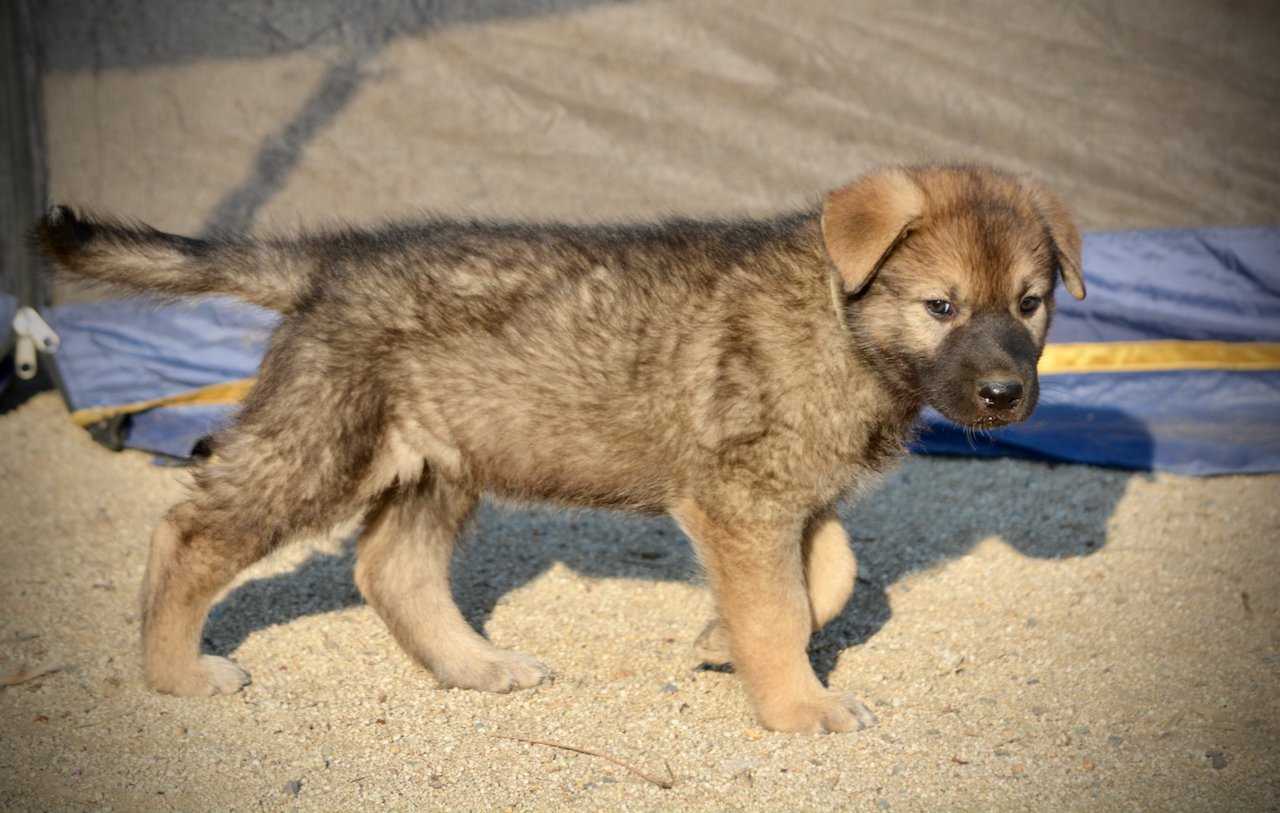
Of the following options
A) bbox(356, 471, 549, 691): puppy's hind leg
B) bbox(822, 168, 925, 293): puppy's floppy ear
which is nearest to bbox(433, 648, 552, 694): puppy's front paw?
bbox(356, 471, 549, 691): puppy's hind leg

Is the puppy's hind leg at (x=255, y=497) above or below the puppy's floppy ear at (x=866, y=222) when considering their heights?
below

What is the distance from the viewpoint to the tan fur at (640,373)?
12.4 feet

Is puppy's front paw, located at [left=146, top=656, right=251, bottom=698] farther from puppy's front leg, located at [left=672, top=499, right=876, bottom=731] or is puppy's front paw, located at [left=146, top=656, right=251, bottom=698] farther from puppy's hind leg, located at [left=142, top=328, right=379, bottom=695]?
puppy's front leg, located at [left=672, top=499, right=876, bottom=731]

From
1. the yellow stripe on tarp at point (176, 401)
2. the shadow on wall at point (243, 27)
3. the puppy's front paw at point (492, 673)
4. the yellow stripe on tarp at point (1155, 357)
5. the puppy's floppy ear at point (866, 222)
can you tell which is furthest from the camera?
the yellow stripe on tarp at point (176, 401)

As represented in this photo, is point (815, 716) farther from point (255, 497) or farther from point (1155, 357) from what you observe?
point (1155, 357)

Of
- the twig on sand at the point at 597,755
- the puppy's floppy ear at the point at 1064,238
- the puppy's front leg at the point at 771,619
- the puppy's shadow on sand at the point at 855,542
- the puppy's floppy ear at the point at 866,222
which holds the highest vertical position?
the puppy's floppy ear at the point at 866,222

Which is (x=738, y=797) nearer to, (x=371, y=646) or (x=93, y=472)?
(x=371, y=646)

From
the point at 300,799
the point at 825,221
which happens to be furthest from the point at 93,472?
the point at 825,221

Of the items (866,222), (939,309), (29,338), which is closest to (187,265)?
(866,222)

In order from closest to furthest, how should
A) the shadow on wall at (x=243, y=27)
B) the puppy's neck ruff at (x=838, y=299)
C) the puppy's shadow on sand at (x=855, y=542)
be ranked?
1. the puppy's neck ruff at (x=838, y=299)
2. the puppy's shadow on sand at (x=855, y=542)
3. the shadow on wall at (x=243, y=27)

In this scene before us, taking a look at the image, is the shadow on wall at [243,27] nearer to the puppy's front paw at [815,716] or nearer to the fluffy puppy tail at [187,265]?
the fluffy puppy tail at [187,265]

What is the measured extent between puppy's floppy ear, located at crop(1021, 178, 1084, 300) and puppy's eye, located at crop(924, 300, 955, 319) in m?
0.43

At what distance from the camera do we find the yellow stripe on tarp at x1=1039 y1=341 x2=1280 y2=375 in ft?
19.7

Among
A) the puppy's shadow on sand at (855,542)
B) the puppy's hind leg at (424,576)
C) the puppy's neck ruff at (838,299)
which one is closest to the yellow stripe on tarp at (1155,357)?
the puppy's shadow on sand at (855,542)
